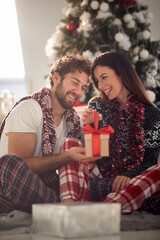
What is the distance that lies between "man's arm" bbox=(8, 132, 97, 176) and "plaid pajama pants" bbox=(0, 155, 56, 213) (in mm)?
132

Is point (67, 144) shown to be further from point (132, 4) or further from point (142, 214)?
point (132, 4)

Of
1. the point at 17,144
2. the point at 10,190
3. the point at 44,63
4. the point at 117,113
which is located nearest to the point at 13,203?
the point at 10,190

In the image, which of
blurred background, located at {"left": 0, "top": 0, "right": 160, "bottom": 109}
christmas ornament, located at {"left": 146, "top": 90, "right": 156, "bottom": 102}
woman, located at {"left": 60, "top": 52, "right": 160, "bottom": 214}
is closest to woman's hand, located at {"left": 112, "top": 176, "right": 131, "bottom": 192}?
woman, located at {"left": 60, "top": 52, "right": 160, "bottom": 214}

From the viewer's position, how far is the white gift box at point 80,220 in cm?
114

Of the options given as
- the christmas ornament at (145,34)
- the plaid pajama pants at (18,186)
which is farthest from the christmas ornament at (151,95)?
the plaid pajama pants at (18,186)

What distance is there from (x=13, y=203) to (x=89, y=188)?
409 millimetres

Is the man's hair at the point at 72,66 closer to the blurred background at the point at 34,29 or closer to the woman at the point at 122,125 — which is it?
the woman at the point at 122,125

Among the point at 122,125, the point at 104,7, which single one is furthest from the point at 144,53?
the point at 122,125

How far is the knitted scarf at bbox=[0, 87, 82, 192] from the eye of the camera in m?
1.77

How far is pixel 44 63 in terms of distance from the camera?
4.96 metres

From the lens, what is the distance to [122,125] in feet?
6.50

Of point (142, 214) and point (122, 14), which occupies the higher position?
point (122, 14)

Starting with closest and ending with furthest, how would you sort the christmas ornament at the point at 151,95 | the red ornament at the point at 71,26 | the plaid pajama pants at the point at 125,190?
1. the plaid pajama pants at the point at 125,190
2. the christmas ornament at the point at 151,95
3. the red ornament at the point at 71,26

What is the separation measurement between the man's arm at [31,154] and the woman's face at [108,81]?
487mm
